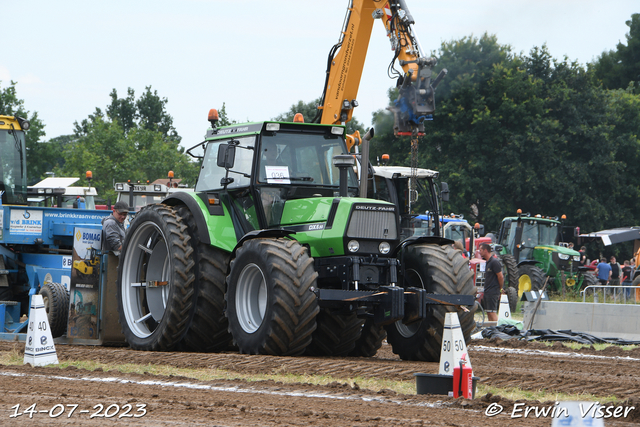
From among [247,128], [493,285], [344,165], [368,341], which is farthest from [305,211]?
[493,285]

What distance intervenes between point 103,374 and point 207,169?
364cm

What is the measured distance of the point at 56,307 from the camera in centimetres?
1166

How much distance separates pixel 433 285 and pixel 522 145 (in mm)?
32918

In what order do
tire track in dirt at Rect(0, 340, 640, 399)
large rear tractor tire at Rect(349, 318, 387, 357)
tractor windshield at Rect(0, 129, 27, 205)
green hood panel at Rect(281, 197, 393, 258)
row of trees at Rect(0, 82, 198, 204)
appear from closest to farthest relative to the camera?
1. tire track in dirt at Rect(0, 340, 640, 399)
2. green hood panel at Rect(281, 197, 393, 258)
3. large rear tractor tire at Rect(349, 318, 387, 357)
4. tractor windshield at Rect(0, 129, 27, 205)
5. row of trees at Rect(0, 82, 198, 204)

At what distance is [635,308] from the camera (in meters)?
14.1

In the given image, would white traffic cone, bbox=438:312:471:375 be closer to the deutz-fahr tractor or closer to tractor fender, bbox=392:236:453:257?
the deutz-fahr tractor

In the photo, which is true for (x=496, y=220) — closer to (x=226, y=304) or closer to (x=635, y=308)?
(x=635, y=308)

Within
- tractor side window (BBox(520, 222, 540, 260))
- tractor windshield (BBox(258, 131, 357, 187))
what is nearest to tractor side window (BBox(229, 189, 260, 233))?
tractor windshield (BBox(258, 131, 357, 187))

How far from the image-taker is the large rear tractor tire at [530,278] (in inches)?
936

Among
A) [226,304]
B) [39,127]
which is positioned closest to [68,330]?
[226,304]

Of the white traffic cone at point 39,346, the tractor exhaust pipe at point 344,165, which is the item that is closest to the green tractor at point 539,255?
the tractor exhaust pipe at point 344,165

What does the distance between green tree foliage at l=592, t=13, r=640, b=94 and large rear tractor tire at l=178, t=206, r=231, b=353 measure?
158 ft

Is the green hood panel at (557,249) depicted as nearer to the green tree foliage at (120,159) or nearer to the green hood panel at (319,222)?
the green hood panel at (319,222)

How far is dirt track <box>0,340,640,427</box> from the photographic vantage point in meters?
5.32
